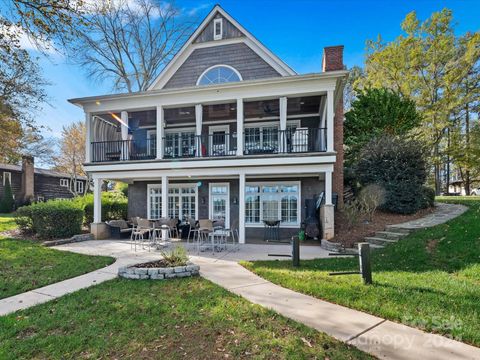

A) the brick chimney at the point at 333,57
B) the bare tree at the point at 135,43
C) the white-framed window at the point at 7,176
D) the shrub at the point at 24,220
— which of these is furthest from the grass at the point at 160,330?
the white-framed window at the point at 7,176

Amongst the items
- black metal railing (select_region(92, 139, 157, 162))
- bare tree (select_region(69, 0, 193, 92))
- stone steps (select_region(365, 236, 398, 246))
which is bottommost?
stone steps (select_region(365, 236, 398, 246))

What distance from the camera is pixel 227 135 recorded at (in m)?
13.8

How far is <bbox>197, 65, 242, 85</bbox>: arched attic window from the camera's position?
13.8 metres

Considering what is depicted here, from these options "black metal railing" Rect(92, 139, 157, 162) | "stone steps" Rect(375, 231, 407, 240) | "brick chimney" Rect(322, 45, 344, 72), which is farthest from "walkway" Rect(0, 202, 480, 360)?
"brick chimney" Rect(322, 45, 344, 72)

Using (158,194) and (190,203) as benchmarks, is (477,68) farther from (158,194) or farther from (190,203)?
(158,194)

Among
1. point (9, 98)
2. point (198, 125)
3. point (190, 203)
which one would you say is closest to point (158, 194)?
point (190, 203)

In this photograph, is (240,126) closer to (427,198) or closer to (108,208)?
(427,198)

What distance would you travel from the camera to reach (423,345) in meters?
3.10

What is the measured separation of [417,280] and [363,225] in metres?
5.25

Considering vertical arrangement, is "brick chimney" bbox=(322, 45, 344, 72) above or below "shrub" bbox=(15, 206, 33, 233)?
above

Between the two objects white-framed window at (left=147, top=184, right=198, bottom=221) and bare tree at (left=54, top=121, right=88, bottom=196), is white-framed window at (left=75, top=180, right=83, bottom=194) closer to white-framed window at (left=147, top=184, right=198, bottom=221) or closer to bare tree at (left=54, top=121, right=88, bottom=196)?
bare tree at (left=54, top=121, right=88, bottom=196)

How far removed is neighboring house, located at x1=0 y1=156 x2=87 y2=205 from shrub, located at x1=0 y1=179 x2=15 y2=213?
100cm

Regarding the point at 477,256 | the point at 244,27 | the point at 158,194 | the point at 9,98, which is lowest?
the point at 477,256

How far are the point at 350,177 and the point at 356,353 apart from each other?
1163cm
